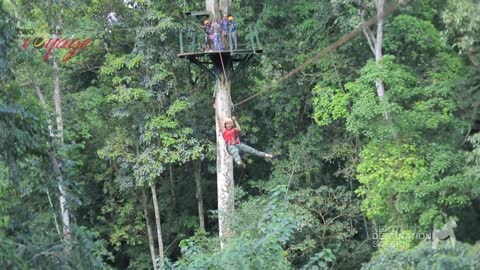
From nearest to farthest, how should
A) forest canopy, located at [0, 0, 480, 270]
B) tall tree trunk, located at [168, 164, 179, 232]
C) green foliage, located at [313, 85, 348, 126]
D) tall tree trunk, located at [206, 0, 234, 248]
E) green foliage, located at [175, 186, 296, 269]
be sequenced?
green foliage, located at [175, 186, 296, 269] < tall tree trunk, located at [206, 0, 234, 248] < forest canopy, located at [0, 0, 480, 270] < green foliage, located at [313, 85, 348, 126] < tall tree trunk, located at [168, 164, 179, 232]

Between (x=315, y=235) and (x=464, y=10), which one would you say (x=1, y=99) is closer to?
(x=464, y=10)

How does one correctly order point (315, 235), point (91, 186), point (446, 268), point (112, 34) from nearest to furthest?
point (446, 268) < point (315, 235) < point (112, 34) < point (91, 186)

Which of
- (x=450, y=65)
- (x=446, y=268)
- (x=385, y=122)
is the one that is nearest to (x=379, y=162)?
(x=385, y=122)

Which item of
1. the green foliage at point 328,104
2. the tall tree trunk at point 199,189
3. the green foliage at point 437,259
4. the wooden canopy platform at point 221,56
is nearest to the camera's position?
the green foliage at point 437,259

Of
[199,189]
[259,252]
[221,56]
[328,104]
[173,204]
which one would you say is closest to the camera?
[259,252]

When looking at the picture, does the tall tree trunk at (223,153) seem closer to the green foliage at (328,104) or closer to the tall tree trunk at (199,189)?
the green foliage at (328,104)

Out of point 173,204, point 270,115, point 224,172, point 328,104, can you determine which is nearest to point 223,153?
point 224,172

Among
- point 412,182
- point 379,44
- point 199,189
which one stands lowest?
point 199,189

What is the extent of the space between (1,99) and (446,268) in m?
4.13

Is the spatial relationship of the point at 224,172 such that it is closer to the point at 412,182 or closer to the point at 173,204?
the point at 412,182

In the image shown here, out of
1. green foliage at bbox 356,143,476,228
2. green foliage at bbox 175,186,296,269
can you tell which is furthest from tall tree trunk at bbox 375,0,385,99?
green foliage at bbox 175,186,296,269

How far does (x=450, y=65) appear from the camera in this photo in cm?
1330

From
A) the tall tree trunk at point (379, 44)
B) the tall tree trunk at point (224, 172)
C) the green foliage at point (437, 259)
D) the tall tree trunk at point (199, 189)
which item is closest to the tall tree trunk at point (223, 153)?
the tall tree trunk at point (224, 172)

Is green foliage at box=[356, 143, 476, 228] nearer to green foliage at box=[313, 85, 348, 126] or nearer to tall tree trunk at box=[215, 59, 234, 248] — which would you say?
green foliage at box=[313, 85, 348, 126]
